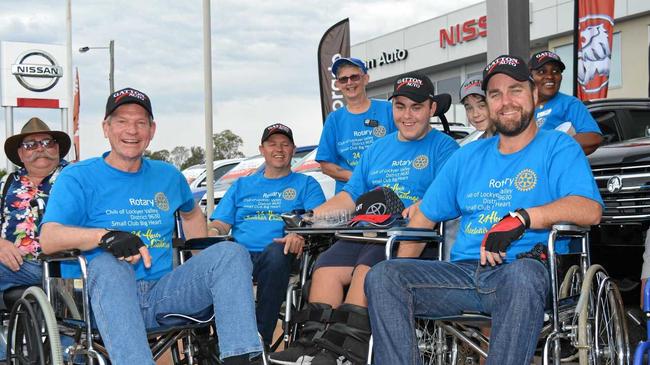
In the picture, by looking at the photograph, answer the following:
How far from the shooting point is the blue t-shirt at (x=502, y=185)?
3.32 m

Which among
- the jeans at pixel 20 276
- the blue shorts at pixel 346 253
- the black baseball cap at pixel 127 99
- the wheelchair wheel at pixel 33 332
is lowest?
the wheelchair wheel at pixel 33 332

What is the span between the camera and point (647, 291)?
125 inches

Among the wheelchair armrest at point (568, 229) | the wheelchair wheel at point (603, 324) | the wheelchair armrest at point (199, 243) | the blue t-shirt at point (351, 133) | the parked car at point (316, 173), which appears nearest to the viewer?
the wheelchair armrest at point (568, 229)

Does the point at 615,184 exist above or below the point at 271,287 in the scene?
above

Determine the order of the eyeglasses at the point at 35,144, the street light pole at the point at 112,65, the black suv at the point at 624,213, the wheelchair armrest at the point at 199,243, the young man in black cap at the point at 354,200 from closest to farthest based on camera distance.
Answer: the young man in black cap at the point at 354,200
the wheelchair armrest at the point at 199,243
the black suv at the point at 624,213
the eyeglasses at the point at 35,144
the street light pole at the point at 112,65

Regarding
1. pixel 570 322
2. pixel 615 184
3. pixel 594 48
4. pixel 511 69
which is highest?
pixel 594 48

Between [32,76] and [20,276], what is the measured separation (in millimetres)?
7981

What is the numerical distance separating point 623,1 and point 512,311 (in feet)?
61.7

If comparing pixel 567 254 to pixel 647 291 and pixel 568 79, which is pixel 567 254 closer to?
pixel 647 291

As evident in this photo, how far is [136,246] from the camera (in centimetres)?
328

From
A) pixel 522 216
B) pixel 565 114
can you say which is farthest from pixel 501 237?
pixel 565 114

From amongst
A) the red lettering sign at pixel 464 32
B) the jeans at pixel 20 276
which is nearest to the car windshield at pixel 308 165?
the jeans at pixel 20 276

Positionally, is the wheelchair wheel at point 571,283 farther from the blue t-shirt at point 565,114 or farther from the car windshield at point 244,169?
the car windshield at point 244,169

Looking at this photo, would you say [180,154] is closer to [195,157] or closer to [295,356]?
[195,157]
